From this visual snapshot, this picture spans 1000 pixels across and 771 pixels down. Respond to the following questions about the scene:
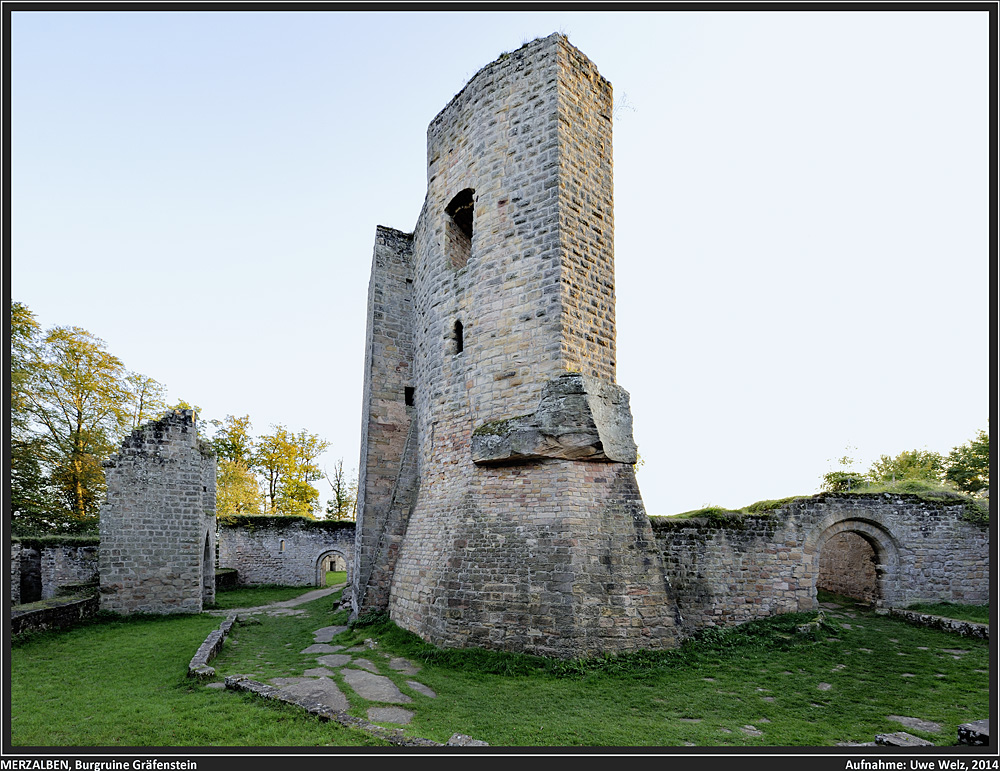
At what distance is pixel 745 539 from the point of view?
10.4 m

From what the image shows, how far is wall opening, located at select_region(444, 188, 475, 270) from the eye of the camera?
1082cm

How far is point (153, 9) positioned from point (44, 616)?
11.2 meters

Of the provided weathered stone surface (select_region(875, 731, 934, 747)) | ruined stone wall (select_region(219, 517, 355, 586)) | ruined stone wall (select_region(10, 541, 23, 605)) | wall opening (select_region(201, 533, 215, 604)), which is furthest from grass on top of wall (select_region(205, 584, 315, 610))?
weathered stone surface (select_region(875, 731, 934, 747))

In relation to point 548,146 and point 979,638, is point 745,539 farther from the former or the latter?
point 548,146

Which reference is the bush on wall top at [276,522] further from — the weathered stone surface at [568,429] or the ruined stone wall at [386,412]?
the weathered stone surface at [568,429]

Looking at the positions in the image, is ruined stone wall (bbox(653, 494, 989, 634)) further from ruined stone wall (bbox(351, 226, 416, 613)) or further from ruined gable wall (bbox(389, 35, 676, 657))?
ruined stone wall (bbox(351, 226, 416, 613))

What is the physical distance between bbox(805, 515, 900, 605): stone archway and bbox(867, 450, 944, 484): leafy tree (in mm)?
12895

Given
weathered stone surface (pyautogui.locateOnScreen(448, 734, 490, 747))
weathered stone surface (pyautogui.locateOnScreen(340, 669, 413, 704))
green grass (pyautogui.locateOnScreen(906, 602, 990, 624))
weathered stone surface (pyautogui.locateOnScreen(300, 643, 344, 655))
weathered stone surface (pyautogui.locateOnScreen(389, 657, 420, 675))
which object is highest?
weathered stone surface (pyautogui.locateOnScreen(448, 734, 490, 747))

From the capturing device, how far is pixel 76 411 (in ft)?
63.3

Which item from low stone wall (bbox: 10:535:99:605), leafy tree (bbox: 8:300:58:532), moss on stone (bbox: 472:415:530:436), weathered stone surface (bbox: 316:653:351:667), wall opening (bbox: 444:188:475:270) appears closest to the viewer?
weathered stone surface (bbox: 316:653:351:667)

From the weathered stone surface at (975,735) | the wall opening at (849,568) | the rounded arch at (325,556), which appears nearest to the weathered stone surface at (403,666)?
the weathered stone surface at (975,735)

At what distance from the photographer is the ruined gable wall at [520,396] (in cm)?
754

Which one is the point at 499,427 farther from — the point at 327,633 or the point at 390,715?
the point at 327,633
